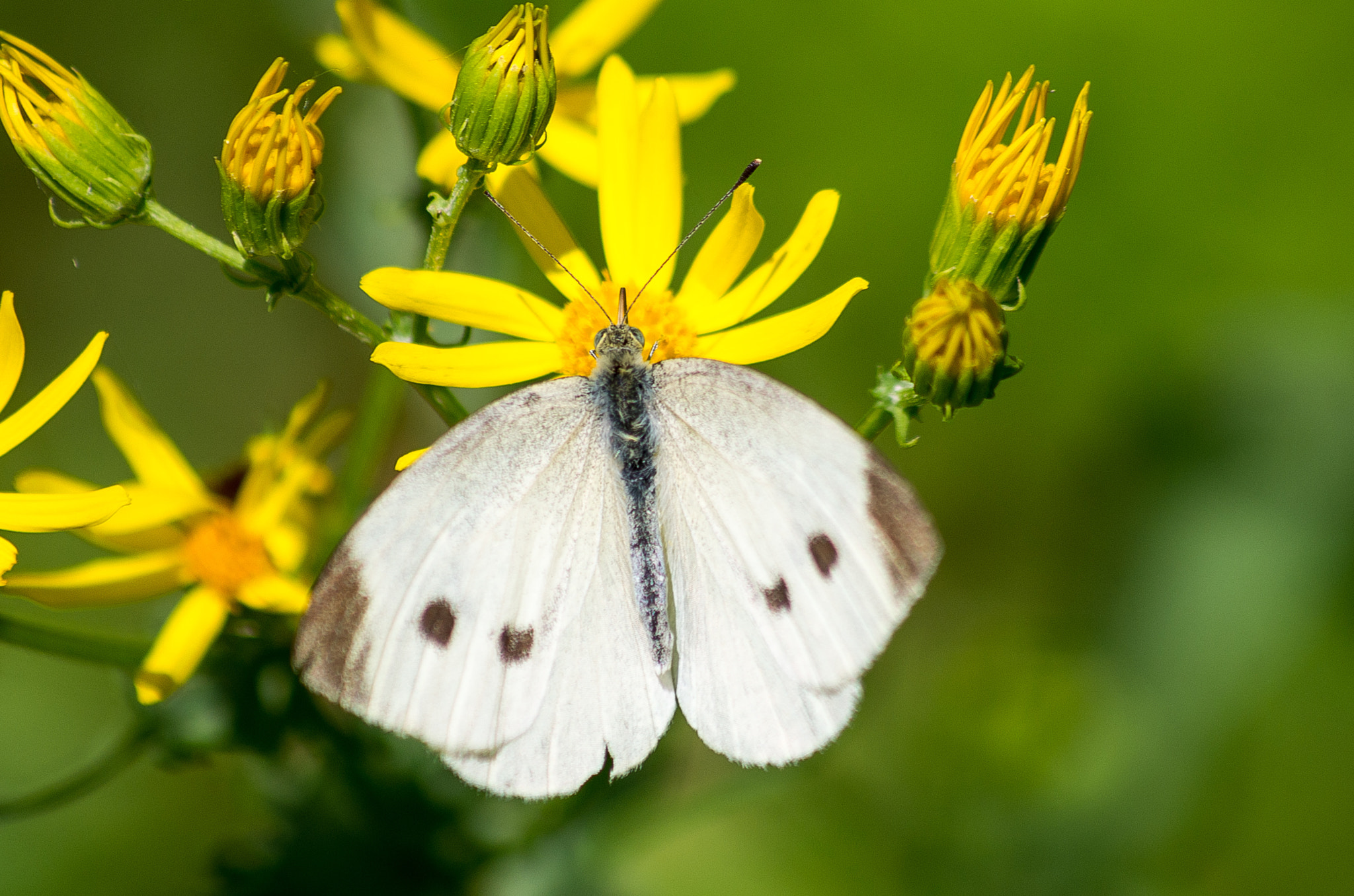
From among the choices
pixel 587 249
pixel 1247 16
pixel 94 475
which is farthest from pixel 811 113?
pixel 94 475

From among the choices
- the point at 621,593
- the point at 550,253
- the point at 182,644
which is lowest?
the point at 182,644

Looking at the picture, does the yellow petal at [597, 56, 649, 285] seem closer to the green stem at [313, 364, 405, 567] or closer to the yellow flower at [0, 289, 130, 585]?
the green stem at [313, 364, 405, 567]

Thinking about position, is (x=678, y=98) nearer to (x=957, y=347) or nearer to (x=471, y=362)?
(x=471, y=362)

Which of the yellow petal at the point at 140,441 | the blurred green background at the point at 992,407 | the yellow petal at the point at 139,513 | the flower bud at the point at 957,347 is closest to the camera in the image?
the flower bud at the point at 957,347

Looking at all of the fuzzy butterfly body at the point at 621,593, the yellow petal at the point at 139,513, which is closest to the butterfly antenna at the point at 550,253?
the fuzzy butterfly body at the point at 621,593

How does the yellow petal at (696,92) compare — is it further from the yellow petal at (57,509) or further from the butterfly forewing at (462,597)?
the yellow petal at (57,509)

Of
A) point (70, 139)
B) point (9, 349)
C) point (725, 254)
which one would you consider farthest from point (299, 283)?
point (725, 254)
